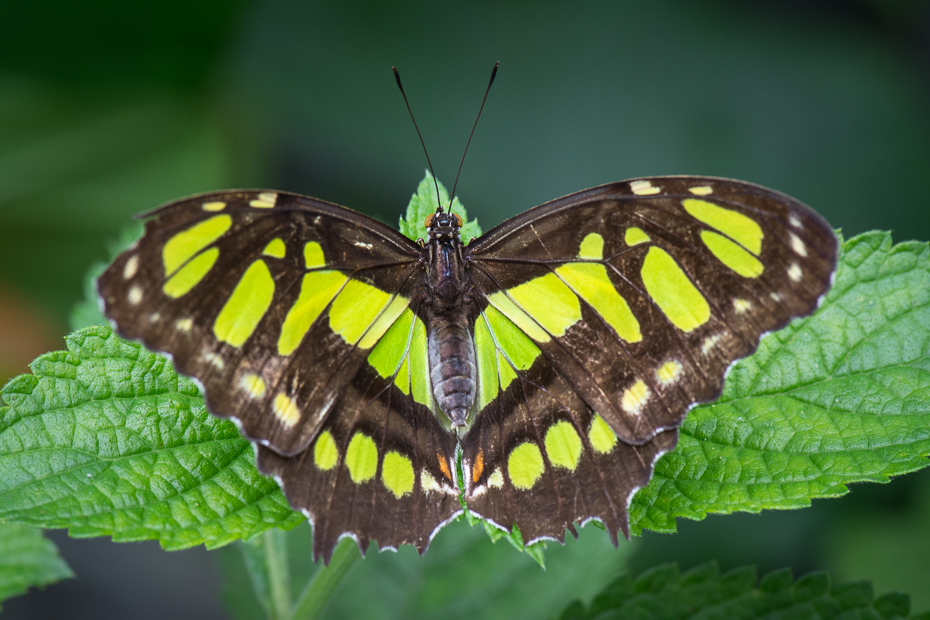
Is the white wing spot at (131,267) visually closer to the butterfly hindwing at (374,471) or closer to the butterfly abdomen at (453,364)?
the butterfly hindwing at (374,471)

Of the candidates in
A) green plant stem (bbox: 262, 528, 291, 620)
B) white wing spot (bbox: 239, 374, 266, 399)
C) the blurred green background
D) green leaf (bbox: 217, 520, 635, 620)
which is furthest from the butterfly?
the blurred green background

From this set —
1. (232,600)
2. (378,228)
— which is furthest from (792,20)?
(232,600)

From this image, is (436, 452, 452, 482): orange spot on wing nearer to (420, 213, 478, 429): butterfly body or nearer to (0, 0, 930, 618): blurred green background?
(420, 213, 478, 429): butterfly body

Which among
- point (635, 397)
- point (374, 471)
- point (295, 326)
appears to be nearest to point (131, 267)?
point (295, 326)

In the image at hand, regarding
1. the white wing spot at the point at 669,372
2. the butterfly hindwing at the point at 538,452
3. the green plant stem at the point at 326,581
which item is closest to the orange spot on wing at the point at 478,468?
the butterfly hindwing at the point at 538,452

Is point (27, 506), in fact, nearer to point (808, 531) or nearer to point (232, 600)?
point (232, 600)

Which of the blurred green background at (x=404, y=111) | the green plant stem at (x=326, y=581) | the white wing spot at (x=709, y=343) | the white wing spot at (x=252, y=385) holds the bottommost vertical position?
the green plant stem at (x=326, y=581)

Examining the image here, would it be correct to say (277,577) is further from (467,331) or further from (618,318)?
(618,318)
